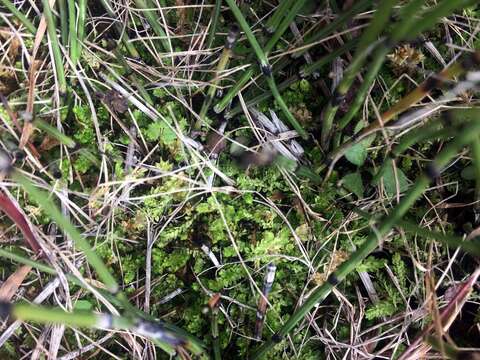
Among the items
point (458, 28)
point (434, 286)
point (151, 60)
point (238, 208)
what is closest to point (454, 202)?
point (434, 286)

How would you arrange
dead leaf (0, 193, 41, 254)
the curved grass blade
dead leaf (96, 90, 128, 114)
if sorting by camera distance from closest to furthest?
the curved grass blade → dead leaf (0, 193, 41, 254) → dead leaf (96, 90, 128, 114)

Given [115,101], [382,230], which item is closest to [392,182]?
[382,230]

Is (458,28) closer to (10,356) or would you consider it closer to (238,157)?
(238,157)

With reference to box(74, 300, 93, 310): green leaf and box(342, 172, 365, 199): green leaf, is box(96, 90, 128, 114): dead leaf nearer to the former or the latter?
box(74, 300, 93, 310): green leaf

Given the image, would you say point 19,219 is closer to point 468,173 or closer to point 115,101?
point 115,101

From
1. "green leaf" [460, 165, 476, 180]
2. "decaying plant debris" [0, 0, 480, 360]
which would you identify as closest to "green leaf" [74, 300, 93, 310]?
"decaying plant debris" [0, 0, 480, 360]

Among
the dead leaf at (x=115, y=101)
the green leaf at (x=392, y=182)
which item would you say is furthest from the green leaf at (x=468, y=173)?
the dead leaf at (x=115, y=101)

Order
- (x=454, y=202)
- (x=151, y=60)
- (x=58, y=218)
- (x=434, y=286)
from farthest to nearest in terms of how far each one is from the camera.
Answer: (x=151, y=60), (x=454, y=202), (x=434, y=286), (x=58, y=218)
